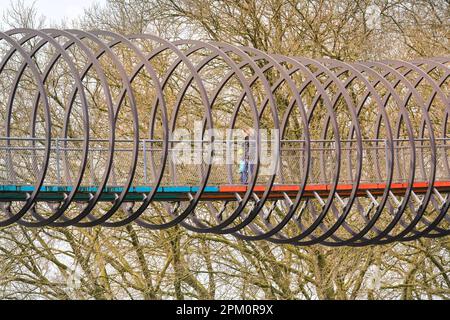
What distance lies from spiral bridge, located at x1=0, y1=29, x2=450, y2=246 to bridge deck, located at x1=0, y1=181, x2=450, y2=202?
0.02 metres

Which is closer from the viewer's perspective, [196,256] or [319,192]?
[319,192]

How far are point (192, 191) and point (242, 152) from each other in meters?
1.87

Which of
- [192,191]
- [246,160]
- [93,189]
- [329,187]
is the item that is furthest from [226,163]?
[93,189]

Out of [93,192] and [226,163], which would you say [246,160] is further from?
[93,192]

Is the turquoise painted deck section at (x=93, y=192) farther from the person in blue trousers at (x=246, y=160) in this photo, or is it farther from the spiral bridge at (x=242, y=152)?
the person in blue trousers at (x=246, y=160)

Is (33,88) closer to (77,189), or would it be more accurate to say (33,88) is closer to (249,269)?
(249,269)

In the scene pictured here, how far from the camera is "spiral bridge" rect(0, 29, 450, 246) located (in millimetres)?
19078

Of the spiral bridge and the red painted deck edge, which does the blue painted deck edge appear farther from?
the red painted deck edge

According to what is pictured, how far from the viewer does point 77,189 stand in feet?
56.5

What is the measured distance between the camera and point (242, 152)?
813 inches

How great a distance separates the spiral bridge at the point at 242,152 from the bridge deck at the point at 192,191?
0.08ft

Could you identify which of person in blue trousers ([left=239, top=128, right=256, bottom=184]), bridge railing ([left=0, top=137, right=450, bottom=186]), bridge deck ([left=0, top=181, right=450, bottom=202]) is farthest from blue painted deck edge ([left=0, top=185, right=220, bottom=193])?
person in blue trousers ([left=239, top=128, right=256, bottom=184])
